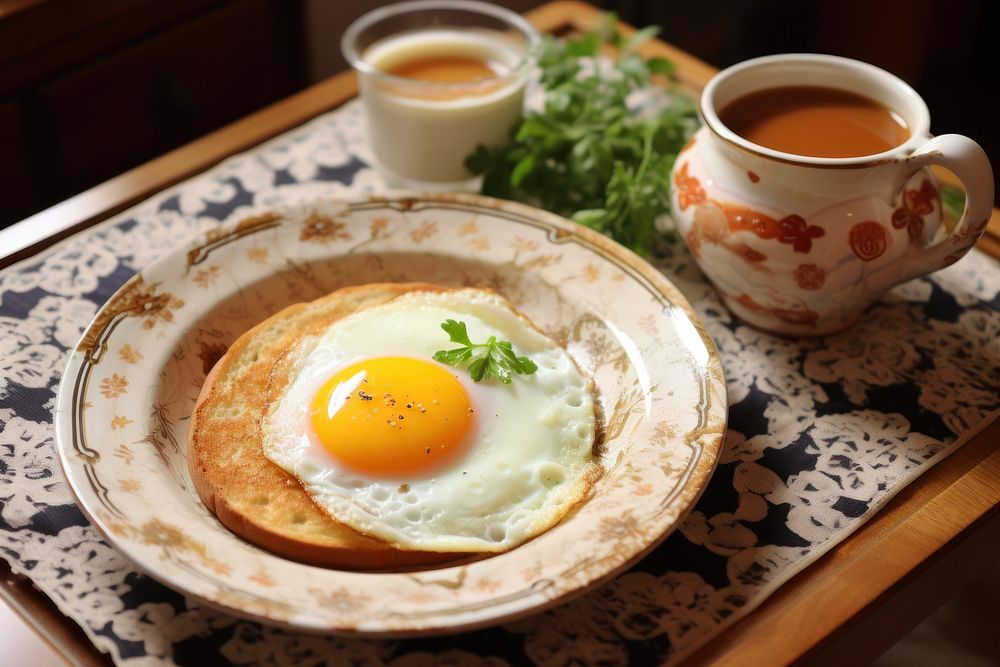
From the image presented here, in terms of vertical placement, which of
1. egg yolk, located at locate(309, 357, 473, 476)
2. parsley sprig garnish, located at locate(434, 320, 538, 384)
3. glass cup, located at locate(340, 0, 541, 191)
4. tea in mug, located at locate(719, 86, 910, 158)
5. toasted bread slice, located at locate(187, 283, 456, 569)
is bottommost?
toasted bread slice, located at locate(187, 283, 456, 569)

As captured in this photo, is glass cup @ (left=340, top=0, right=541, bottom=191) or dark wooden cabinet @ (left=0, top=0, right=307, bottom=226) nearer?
glass cup @ (left=340, top=0, right=541, bottom=191)

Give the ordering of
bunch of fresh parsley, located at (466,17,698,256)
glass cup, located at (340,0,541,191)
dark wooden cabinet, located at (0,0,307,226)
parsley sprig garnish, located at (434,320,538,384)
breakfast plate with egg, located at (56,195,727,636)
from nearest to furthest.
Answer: breakfast plate with egg, located at (56,195,727,636), parsley sprig garnish, located at (434,320,538,384), bunch of fresh parsley, located at (466,17,698,256), glass cup, located at (340,0,541,191), dark wooden cabinet, located at (0,0,307,226)

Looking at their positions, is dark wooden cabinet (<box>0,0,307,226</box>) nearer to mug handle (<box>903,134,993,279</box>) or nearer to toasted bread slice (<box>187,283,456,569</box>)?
toasted bread slice (<box>187,283,456,569</box>)

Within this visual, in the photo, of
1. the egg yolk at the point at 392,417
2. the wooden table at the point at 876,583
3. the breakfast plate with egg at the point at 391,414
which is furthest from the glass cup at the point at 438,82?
the wooden table at the point at 876,583

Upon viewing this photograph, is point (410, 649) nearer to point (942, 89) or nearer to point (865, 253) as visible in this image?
point (865, 253)

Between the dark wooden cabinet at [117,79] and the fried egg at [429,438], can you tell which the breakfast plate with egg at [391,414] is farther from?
the dark wooden cabinet at [117,79]

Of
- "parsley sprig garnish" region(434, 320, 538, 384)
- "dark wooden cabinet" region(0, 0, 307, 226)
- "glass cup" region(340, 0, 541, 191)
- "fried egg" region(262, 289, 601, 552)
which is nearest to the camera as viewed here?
"fried egg" region(262, 289, 601, 552)

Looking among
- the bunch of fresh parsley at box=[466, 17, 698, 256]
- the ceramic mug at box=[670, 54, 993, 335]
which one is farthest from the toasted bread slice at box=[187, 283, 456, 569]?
the ceramic mug at box=[670, 54, 993, 335]

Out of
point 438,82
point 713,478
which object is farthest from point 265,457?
point 438,82
